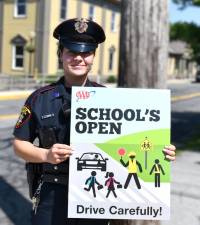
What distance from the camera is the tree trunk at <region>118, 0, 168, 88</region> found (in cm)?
395

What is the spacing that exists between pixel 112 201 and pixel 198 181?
17.7ft

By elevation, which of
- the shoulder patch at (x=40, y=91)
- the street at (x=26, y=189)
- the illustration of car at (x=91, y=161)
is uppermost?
the shoulder patch at (x=40, y=91)

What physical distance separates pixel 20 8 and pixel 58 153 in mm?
Answer: 31912

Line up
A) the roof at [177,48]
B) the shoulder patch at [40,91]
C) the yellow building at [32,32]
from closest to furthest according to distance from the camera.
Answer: the shoulder patch at [40,91], the yellow building at [32,32], the roof at [177,48]

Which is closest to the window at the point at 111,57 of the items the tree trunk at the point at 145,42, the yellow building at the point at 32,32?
the yellow building at the point at 32,32

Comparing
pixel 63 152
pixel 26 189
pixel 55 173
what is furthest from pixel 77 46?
pixel 26 189

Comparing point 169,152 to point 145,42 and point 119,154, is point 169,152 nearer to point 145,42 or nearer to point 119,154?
point 119,154

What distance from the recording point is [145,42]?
3955 millimetres

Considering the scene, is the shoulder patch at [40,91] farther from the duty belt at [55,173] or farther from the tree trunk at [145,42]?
the tree trunk at [145,42]

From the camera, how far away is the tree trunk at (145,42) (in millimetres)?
3945

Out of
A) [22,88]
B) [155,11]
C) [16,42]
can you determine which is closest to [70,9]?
[16,42]

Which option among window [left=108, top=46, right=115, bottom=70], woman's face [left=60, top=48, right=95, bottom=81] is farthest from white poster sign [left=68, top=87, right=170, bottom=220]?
window [left=108, top=46, right=115, bottom=70]

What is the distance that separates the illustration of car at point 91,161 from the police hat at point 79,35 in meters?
0.61

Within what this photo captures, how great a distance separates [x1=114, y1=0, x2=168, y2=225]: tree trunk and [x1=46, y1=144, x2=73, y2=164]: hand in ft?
4.15
